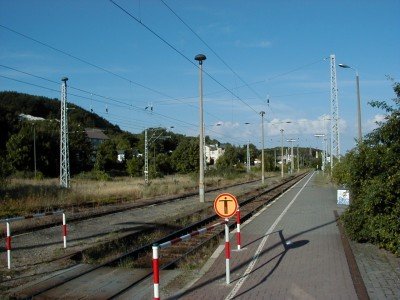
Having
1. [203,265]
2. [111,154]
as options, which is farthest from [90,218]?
[111,154]

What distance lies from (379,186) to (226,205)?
139 inches

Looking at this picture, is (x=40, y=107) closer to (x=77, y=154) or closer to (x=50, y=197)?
(x=77, y=154)

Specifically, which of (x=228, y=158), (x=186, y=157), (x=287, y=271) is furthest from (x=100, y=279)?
(x=228, y=158)

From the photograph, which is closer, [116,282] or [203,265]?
[116,282]

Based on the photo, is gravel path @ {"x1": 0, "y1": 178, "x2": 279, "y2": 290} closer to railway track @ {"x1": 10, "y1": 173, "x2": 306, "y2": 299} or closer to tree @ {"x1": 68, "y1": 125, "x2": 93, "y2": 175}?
railway track @ {"x1": 10, "y1": 173, "x2": 306, "y2": 299}

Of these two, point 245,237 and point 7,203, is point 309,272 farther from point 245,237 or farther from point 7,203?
point 7,203

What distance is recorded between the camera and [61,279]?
8.79 meters

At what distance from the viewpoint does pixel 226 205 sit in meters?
9.39

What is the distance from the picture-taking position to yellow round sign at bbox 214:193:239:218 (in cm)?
932

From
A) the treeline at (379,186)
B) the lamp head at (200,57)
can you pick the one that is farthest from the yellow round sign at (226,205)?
the lamp head at (200,57)

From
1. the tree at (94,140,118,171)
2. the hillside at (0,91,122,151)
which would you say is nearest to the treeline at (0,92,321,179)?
the tree at (94,140,118,171)

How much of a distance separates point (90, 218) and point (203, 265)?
37.1 ft

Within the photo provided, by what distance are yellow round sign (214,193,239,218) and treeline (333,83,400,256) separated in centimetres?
326

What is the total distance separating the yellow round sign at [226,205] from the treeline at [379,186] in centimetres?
326
